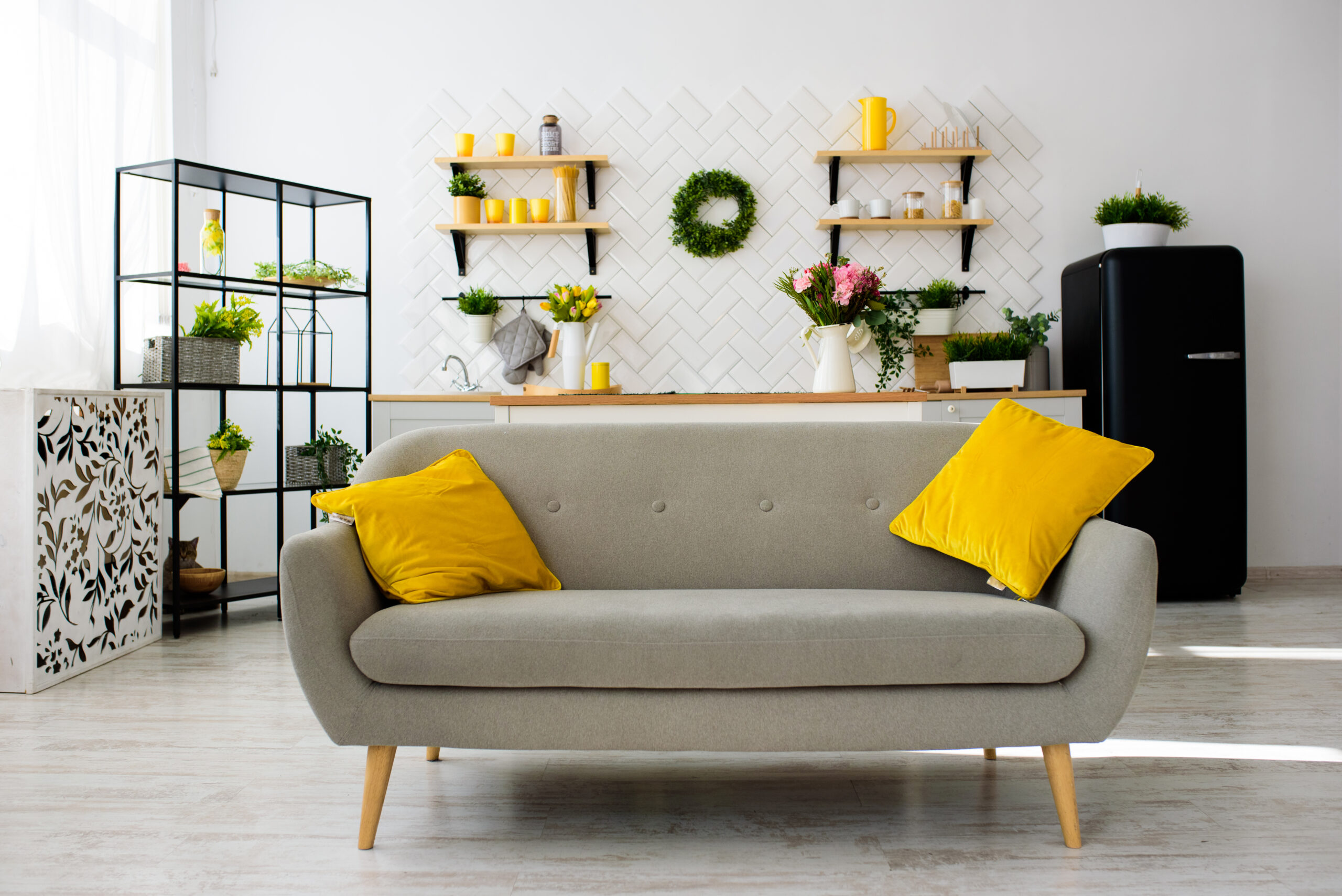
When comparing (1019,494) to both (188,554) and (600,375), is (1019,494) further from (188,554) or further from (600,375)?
(188,554)

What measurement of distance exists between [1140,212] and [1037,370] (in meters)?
0.83

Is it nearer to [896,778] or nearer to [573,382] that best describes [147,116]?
[573,382]

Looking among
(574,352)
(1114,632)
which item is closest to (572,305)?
(574,352)

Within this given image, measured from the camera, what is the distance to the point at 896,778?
2029 mm

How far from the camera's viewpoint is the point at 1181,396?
155 inches

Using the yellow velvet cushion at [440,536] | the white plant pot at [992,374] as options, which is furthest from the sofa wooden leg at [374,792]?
the white plant pot at [992,374]

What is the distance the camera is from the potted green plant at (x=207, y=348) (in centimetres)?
348

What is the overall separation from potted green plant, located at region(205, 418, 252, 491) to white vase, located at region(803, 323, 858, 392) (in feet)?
7.46

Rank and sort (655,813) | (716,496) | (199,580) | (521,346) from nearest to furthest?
(655,813)
(716,496)
(199,580)
(521,346)

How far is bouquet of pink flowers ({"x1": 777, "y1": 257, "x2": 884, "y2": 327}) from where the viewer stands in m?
3.48

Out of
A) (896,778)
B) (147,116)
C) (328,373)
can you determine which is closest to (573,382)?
(328,373)

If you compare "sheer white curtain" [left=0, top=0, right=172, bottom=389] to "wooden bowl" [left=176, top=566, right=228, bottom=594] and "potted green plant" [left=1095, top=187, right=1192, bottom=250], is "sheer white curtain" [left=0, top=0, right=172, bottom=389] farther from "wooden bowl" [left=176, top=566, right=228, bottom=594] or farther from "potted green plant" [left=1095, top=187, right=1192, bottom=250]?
"potted green plant" [left=1095, top=187, right=1192, bottom=250]

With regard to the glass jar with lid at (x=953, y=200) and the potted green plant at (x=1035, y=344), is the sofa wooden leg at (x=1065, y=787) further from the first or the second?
the glass jar with lid at (x=953, y=200)

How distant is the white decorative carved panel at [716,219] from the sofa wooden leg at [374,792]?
297 cm
